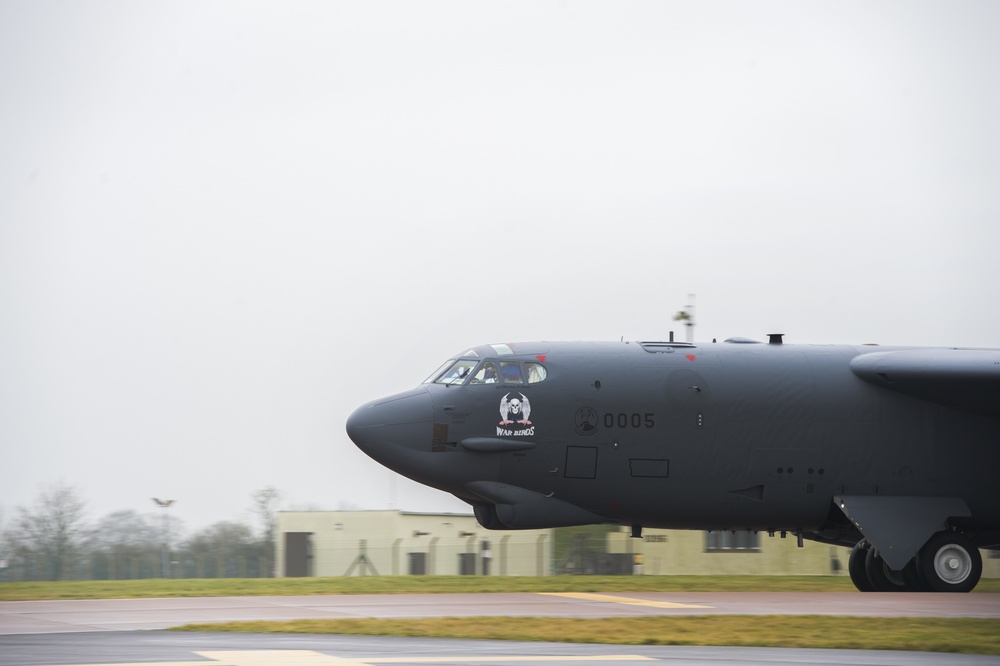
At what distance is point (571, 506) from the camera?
23656mm

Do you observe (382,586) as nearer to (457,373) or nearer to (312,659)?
(457,373)

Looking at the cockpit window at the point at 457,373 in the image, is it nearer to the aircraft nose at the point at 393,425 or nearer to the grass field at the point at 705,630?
the aircraft nose at the point at 393,425

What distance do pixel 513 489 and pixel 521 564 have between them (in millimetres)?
27623

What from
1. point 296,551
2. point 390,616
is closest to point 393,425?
point 390,616

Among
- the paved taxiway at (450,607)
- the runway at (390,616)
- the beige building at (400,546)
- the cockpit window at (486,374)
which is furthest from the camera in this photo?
the beige building at (400,546)

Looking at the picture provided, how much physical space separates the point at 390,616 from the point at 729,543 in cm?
3298

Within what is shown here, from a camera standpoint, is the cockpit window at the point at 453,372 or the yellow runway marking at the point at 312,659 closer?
the yellow runway marking at the point at 312,659

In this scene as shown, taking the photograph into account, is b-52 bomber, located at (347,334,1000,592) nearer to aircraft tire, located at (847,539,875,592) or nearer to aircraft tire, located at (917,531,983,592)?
aircraft tire, located at (917,531,983,592)

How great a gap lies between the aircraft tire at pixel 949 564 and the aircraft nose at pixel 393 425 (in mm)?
9260

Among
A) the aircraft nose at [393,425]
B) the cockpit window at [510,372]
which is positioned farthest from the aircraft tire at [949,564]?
the aircraft nose at [393,425]

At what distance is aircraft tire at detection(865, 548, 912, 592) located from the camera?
2478 cm

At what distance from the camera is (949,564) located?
24078 mm

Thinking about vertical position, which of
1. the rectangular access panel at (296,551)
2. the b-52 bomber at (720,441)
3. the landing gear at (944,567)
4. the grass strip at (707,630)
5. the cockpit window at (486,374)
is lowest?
the rectangular access panel at (296,551)

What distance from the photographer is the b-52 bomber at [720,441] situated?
2330 centimetres
